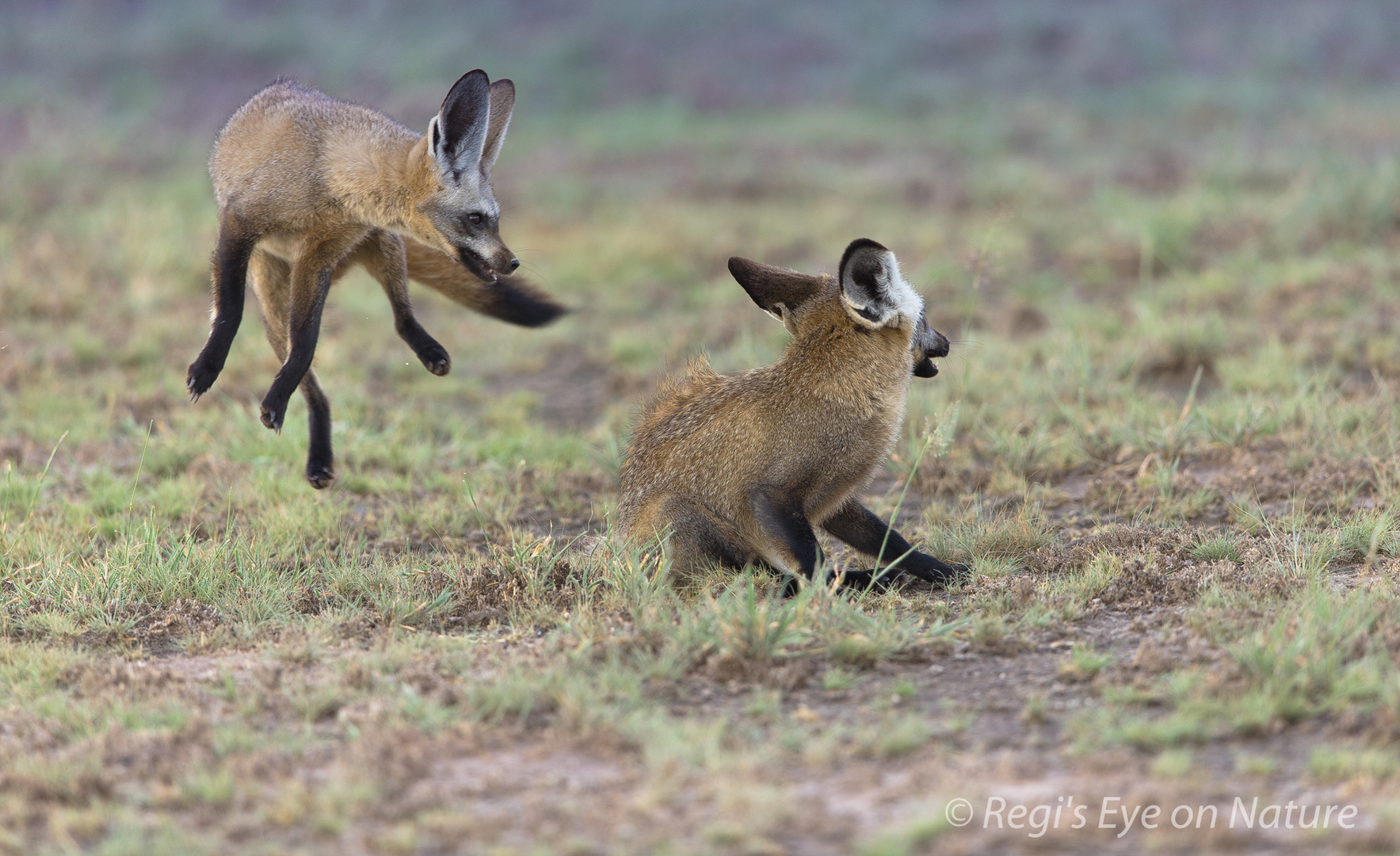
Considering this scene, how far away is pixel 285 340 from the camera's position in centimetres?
593

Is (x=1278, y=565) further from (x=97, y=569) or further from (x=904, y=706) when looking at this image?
(x=97, y=569)

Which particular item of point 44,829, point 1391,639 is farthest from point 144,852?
point 1391,639

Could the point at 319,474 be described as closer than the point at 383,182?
No

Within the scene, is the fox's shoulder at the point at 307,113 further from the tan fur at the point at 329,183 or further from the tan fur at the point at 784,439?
the tan fur at the point at 784,439

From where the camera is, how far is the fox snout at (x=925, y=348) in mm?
5238

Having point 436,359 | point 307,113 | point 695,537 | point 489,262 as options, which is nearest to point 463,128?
point 489,262

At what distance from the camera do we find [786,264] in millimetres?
10742

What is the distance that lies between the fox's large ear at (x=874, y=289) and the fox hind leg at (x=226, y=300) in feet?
8.01

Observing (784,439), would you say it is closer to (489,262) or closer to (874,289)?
(874,289)

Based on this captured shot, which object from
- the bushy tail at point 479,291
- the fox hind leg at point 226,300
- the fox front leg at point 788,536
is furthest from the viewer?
the bushy tail at point 479,291

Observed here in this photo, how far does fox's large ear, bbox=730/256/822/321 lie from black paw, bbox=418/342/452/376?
4.76 feet

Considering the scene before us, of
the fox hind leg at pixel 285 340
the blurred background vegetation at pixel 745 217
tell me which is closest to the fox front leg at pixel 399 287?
the fox hind leg at pixel 285 340

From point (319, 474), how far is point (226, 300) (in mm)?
1034

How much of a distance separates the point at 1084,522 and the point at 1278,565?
1125 mm
